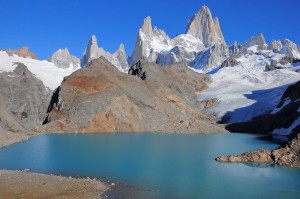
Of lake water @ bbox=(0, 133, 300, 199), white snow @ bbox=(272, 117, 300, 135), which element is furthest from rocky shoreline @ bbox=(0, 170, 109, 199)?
white snow @ bbox=(272, 117, 300, 135)

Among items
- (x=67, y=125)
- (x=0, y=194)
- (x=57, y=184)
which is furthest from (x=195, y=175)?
(x=67, y=125)

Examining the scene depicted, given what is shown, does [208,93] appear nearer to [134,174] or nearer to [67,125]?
[67,125]

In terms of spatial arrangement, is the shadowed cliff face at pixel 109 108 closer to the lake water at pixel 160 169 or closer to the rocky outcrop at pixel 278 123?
the rocky outcrop at pixel 278 123

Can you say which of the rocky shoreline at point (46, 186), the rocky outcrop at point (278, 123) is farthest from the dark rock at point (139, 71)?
the rocky shoreline at point (46, 186)

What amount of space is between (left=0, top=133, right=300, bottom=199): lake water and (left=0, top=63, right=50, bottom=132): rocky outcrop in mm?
66953

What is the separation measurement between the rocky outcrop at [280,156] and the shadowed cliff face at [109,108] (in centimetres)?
4950

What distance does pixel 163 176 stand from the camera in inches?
1619

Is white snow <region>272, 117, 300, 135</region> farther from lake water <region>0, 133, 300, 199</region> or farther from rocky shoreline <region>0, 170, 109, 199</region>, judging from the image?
rocky shoreline <region>0, 170, 109, 199</region>

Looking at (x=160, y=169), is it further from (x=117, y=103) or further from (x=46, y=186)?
(x=117, y=103)

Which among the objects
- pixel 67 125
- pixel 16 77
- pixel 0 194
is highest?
pixel 16 77

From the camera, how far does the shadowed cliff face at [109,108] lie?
98.6 meters

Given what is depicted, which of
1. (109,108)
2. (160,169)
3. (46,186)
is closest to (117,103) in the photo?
(109,108)

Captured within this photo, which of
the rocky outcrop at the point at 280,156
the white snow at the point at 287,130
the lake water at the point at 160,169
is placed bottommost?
the lake water at the point at 160,169

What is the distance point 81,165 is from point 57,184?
39.2ft
